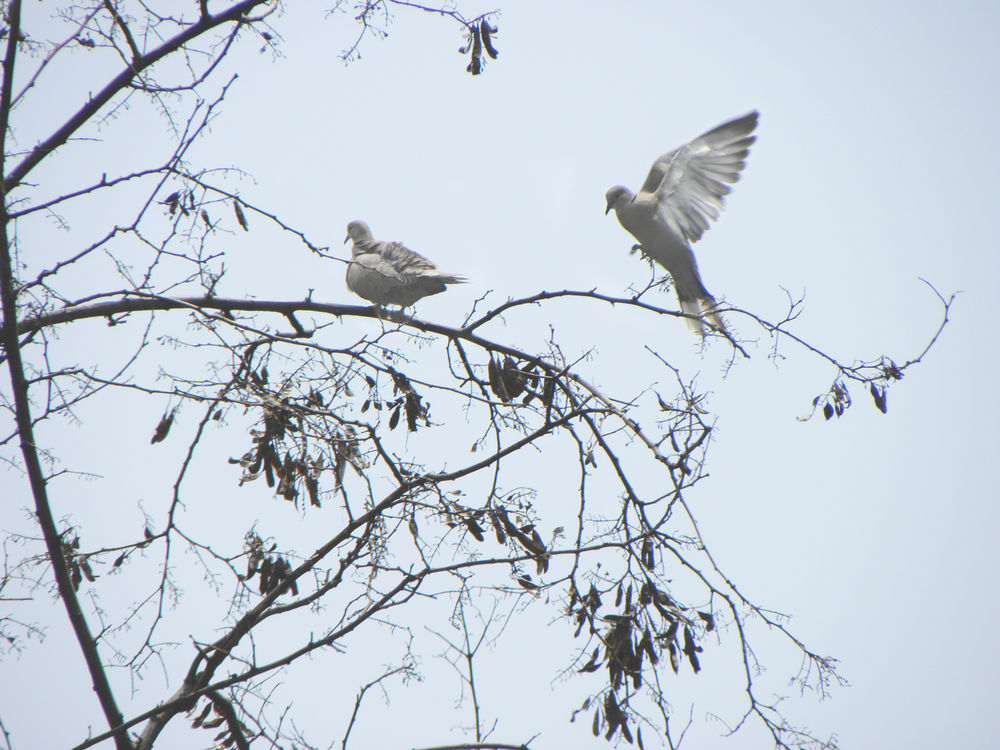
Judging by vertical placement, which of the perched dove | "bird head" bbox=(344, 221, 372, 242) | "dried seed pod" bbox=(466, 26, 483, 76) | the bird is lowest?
"dried seed pod" bbox=(466, 26, 483, 76)

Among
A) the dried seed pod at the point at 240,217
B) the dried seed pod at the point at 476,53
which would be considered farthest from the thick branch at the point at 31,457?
the dried seed pod at the point at 476,53

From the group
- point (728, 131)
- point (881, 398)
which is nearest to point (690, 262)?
point (728, 131)

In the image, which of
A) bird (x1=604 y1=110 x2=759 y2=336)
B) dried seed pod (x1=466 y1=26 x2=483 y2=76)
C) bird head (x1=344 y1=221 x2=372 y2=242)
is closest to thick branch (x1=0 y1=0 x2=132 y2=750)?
dried seed pod (x1=466 y1=26 x2=483 y2=76)

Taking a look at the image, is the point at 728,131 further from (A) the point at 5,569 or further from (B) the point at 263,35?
(A) the point at 5,569

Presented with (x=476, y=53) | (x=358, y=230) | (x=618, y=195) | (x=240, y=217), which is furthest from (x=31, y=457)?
(x=618, y=195)

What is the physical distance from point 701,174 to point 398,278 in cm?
270

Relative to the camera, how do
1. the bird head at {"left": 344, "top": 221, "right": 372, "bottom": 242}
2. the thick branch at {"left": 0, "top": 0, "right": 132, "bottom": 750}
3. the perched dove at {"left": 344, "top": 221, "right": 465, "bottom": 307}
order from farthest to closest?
the bird head at {"left": 344, "top": 221, "right": 372, "bottom": 242}
the perched dove at {"left": 344, "top": 221, "right": 465, "bottom": 307}
the thick branch at {"left": 0, "top": 0, "right": 132, "bottom": 750}

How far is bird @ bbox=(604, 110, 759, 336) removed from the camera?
6367 millimetres

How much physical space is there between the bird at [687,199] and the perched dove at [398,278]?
1874 mm

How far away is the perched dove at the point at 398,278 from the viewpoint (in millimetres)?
5496

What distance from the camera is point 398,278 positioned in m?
5.43

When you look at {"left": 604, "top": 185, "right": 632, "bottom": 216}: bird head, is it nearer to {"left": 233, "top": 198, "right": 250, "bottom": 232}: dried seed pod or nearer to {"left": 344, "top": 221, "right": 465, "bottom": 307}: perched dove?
{"left": 344, "top": 221, "right": 465, "bottom": 307}: perched dove

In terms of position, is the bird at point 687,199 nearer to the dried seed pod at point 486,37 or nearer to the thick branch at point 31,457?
the dried seed pod at point 486,37

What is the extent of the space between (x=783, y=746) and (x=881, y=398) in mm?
1551
